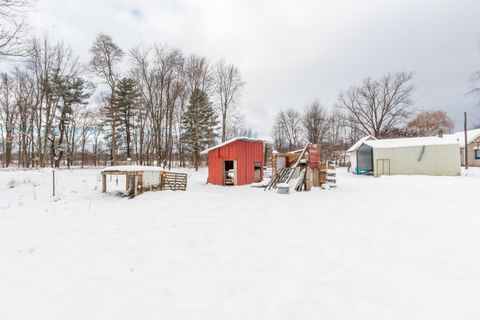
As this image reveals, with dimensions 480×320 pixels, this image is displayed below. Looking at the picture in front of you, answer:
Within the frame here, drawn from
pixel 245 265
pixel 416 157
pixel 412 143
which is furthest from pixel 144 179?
pixel 412 143

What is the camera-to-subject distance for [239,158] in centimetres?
1424

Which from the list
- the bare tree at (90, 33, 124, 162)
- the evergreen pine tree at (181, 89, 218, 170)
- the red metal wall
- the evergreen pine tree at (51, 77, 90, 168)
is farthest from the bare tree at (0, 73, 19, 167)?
the red metal wall

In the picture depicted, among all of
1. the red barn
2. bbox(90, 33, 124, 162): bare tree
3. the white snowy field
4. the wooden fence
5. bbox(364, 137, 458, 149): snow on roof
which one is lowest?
the white snowy field

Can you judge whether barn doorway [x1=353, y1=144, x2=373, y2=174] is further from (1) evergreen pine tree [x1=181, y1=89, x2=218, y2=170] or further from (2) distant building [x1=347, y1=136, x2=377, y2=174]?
(1) evergreen pine tree [x1=181, y1=89, x2=218, y2=170]

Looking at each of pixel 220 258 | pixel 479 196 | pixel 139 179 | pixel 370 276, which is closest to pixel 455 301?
pixel 370 276

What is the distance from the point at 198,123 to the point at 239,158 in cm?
1227

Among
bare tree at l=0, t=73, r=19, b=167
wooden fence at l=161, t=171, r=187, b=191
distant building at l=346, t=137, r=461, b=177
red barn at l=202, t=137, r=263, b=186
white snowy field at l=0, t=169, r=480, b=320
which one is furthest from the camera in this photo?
bare tree at l=0, t=73, r=19, b=167

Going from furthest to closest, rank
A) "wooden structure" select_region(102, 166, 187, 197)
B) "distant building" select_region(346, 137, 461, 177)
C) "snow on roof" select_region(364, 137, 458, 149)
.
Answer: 1. "snow on roof" select_region(364, 137, 458, 149)
2. "distant building" select_region(346, 137, 461, 177)
3. "wooden structure" select_region(102, 166, 187, 197)

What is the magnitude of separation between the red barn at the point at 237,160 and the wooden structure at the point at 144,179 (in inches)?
123

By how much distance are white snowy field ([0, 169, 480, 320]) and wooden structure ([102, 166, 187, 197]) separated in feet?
12.9

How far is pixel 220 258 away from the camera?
3.41 m

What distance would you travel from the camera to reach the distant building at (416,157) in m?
18.0

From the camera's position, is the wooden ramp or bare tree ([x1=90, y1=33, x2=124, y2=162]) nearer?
the wooden ramp

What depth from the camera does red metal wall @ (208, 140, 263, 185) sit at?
14156mm
